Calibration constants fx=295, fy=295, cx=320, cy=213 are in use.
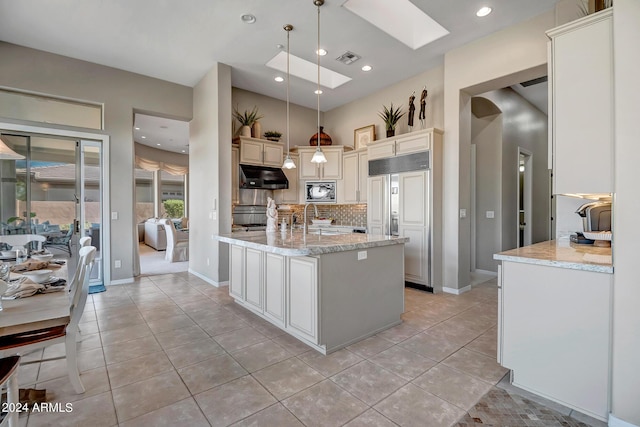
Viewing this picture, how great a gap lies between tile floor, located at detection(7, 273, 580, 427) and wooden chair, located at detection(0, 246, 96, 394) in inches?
8.4

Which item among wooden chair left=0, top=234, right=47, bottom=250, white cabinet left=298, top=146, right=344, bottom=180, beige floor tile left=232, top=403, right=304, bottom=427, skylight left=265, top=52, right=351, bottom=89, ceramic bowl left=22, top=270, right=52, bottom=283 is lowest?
beige floor tile left=232, top=403, right=304, bottom=427

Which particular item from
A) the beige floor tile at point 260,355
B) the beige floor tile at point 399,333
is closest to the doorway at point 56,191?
the beige floor tile at point 260,355

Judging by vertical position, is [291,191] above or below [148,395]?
above

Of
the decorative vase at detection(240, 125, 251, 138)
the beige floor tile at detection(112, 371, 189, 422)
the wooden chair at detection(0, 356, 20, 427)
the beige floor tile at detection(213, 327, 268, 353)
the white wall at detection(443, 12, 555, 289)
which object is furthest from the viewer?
the decorative vase at detection(240, 125, 251, 138)

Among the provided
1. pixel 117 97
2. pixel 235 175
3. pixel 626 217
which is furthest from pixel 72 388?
pixel 117 97

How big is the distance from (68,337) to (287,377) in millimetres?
1486

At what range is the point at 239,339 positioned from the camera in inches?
109

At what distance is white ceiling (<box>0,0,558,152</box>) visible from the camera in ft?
10.6

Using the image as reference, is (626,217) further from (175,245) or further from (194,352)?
(175,245)

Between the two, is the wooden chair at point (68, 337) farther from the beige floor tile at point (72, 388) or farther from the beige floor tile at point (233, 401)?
the beige floor tile at point (233, 401)

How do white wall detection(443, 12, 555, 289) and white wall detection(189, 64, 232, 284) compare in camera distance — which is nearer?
white wall detection(443, 12, 555, 289)

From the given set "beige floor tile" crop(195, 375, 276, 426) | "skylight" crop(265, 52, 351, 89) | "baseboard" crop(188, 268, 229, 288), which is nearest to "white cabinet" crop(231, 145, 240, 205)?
"baseboard" crop(188, 268, 229, 288)

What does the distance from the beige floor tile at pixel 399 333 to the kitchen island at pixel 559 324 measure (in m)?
0.89

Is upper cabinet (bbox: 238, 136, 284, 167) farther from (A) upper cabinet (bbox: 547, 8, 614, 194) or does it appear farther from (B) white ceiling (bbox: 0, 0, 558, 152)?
(A) upper cabinet (bbox: 547, 8, 614, 194)
